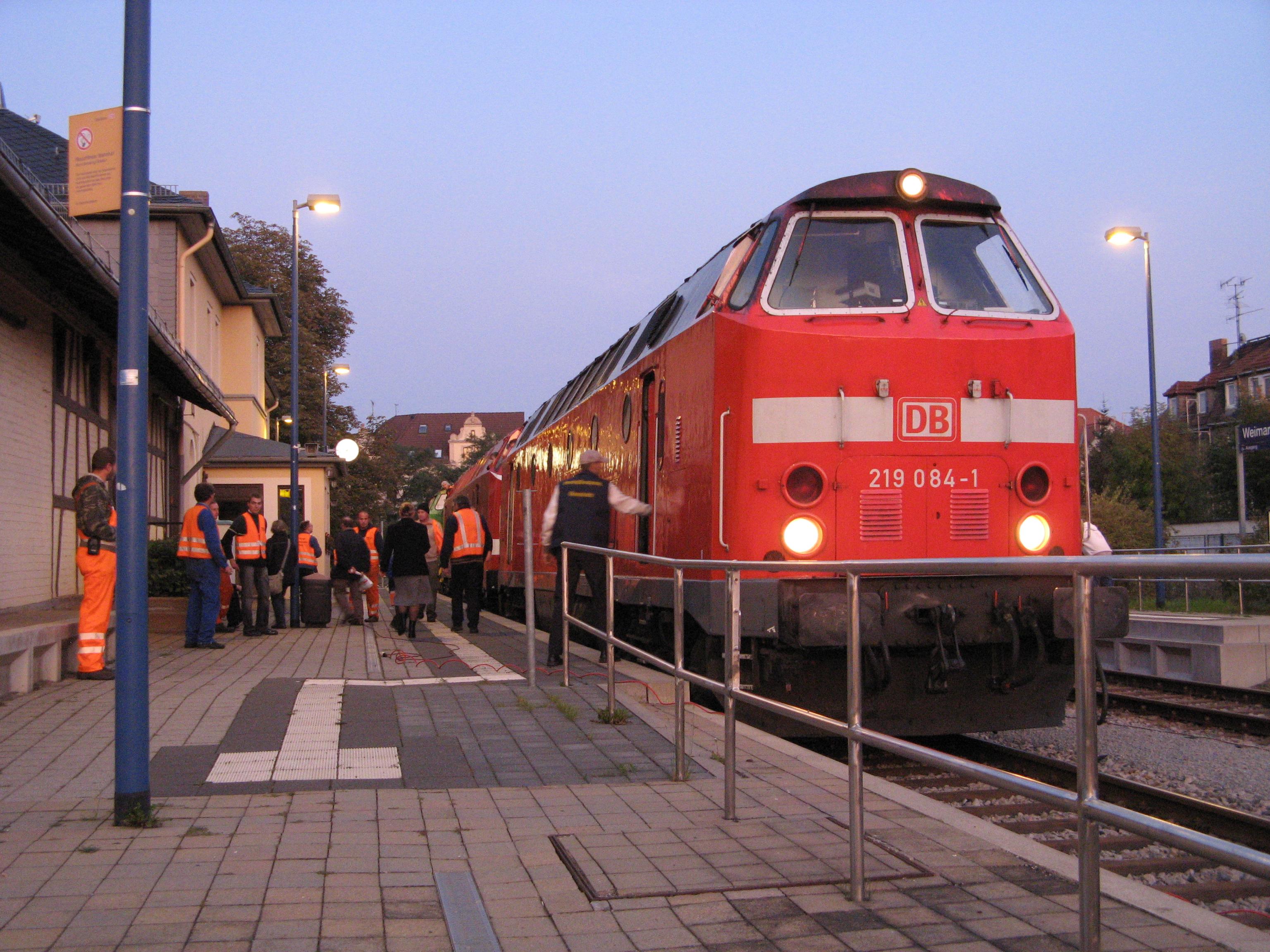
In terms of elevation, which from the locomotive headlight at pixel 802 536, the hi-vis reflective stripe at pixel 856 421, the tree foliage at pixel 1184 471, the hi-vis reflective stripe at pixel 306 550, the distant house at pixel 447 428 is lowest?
the hi-vis reflective stripe at pixel 306 550

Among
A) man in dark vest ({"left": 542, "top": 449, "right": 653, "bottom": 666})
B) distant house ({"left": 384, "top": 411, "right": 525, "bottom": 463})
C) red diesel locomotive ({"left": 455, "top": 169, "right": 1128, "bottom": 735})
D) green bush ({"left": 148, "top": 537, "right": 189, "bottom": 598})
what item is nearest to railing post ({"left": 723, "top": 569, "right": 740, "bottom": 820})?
red diesel locomotive ({"left": 455, "top": 169, "right": 1128, "bottom": 735})

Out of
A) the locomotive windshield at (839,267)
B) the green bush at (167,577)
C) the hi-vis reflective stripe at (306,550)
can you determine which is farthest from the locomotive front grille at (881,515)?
the hi-vis reflective stripe at (306,550)

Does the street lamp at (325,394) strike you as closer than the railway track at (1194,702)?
No

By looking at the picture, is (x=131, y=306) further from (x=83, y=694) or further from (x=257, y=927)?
(x=83, y=694)

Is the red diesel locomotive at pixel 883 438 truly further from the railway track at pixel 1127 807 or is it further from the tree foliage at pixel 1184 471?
the tree foliage at pixel 1184 471

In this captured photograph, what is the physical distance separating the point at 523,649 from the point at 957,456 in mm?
6177

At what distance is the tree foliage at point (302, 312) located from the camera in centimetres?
4431

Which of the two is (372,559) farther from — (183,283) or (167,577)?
(183,283)

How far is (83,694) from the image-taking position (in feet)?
29.0

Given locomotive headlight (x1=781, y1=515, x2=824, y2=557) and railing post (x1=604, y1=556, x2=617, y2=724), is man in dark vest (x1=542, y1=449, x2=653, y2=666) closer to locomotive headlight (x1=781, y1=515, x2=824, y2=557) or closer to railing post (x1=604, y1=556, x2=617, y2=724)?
railing post (x1=604, y1=556, x2=617, y2=724)

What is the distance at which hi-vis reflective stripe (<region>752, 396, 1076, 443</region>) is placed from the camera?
747cm

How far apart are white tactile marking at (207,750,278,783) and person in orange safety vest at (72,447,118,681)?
3615mm

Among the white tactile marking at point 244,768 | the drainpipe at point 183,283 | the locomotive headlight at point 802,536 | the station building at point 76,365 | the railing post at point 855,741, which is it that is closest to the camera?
the railing post at point 855,741

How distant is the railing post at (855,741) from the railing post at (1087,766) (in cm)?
122
